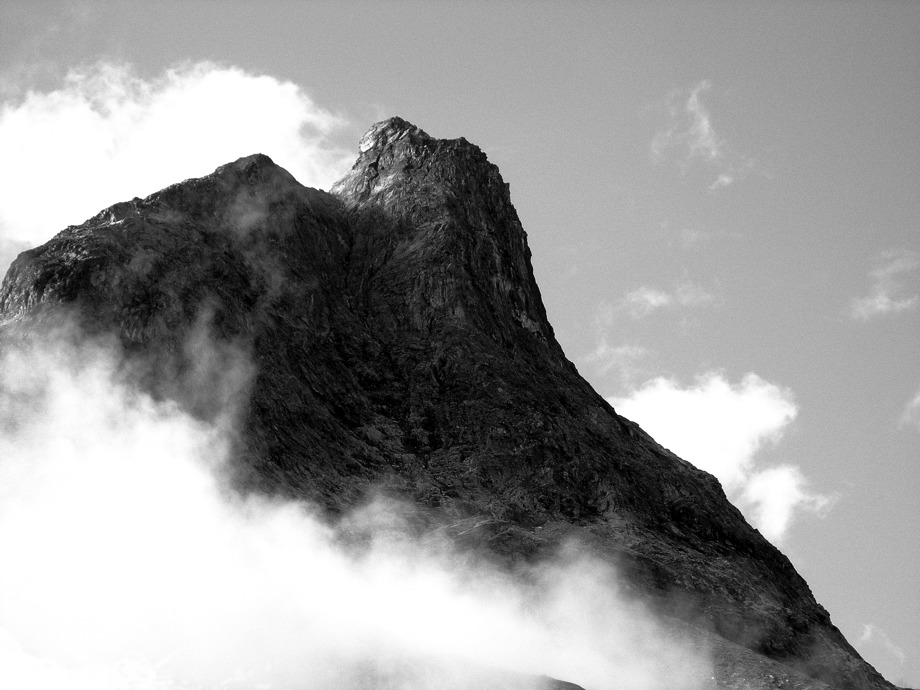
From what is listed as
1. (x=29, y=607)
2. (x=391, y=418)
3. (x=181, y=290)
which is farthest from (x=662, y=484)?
(x=29, y=607)

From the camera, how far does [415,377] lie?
13300 cm

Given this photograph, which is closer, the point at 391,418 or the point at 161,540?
the point at 161,540

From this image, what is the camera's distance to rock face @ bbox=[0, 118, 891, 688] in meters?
116

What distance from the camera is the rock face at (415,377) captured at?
382 ft

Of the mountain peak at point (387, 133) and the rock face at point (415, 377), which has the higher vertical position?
the mountain peak at point (387, 133)

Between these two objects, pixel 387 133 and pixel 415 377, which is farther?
pixel 387 133

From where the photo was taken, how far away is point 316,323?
133250mm

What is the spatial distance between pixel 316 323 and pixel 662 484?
101 feet

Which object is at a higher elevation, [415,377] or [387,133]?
[387,133]

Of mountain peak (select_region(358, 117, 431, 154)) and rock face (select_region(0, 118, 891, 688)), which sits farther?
mountain peak (select_region(358, 117, 431, 154))

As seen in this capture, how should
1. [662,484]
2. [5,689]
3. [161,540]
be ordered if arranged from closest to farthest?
1. [5,689]
2. [161,540]
3. [662,484]

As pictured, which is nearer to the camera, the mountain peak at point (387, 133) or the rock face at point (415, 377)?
the rock face at point (415, 377)

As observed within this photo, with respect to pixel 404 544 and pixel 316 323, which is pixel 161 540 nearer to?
pixel 404 544

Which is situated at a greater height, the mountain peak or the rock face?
the mountain peak
